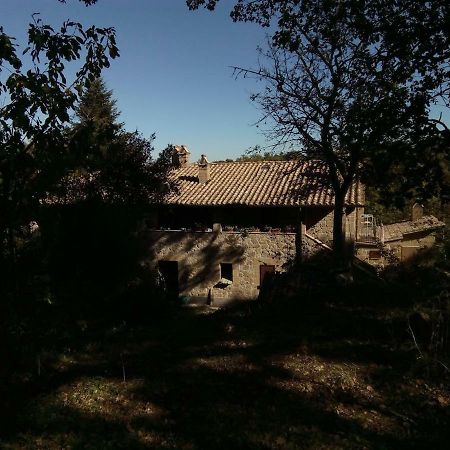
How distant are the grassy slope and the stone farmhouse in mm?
11828

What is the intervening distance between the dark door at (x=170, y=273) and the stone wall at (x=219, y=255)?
0.33 m

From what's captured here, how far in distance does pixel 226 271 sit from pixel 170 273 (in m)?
2.89

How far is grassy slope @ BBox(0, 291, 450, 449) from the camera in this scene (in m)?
5.14

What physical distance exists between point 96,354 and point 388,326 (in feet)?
16.7

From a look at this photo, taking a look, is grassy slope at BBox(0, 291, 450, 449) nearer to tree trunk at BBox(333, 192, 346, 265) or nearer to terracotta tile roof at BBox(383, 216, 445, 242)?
tree trunk at BBox(333, 192, 346, 265)

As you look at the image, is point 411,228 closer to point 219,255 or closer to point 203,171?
point 203,171

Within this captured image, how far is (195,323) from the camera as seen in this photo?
1018 cm

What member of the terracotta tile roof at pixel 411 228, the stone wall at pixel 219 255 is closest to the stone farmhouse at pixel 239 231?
the stone wall at pixel 219 255

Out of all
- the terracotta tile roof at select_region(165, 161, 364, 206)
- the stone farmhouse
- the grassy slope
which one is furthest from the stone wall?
the grassy slope

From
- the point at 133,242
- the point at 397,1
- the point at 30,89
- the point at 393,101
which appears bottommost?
the point at 133,242

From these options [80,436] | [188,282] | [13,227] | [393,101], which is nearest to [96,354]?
[80,436]

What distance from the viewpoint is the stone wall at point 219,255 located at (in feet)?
68.5

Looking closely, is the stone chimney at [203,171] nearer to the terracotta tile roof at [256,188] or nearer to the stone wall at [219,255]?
the terracotta tile roof at [256,188]

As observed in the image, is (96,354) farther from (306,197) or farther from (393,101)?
(306,197)
